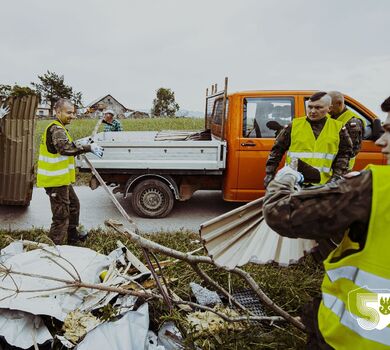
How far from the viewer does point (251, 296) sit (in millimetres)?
3070

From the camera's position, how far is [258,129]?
5.12 meters

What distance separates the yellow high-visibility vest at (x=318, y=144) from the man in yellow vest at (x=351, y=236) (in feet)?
7.13

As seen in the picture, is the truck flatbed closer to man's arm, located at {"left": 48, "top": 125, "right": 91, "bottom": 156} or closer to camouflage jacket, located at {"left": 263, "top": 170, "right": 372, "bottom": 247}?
man's arm, located at {"left": 48, "top": 125, "right": 91, "bottom": 156}

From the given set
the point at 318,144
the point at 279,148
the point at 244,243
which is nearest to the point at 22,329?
the point at 244,243

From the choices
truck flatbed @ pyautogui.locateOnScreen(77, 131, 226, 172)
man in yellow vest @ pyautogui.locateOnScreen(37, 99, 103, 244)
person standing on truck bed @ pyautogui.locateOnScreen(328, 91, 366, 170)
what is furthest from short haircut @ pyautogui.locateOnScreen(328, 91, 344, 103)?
man in yellow vest @ pyautogui.locateOnScreen(37, 99, 103, 244)

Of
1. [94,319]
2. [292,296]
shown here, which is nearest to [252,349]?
[292,296]

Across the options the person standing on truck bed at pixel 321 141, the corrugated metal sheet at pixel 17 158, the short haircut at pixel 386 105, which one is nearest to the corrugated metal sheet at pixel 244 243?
the short haircut at pixel 386 105

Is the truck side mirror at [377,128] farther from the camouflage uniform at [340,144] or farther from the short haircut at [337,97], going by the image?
the camouflage uniform at [340,144]

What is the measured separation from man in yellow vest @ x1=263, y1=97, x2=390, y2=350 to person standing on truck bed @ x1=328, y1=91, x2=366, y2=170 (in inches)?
119

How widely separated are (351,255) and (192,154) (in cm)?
407

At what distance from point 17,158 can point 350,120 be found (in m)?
Answer: 4.70

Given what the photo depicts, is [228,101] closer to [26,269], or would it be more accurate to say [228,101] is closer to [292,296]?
[292,296]

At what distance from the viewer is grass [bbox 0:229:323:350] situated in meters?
2.48

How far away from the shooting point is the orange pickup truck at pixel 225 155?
5.04 meters
